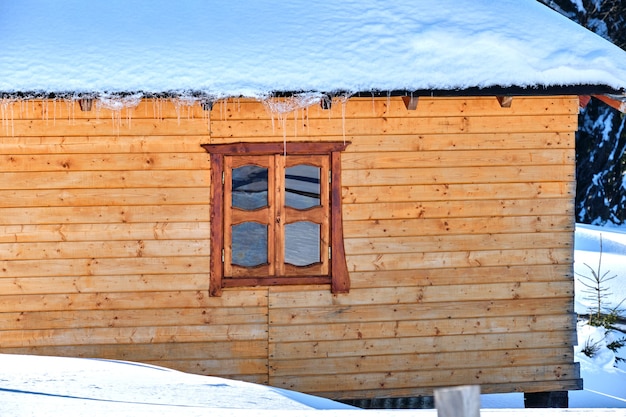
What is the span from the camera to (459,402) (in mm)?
2379

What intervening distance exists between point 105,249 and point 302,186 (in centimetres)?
180

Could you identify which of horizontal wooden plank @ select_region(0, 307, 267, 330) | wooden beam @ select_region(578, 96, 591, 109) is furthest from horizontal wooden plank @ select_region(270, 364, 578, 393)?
wooden beam @ select_region(578, 96, 591, 109)

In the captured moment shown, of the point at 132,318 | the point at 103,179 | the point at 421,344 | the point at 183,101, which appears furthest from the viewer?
the point at 421,344

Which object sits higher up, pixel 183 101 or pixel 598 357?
pixel 183 101

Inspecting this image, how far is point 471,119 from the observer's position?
8516 millimetres

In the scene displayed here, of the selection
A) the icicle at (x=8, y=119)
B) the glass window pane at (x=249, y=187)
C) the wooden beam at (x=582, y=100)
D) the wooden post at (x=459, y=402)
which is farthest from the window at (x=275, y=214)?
the wooden post at (x=459, y=402)

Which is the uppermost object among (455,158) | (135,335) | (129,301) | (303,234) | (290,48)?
(290,48)

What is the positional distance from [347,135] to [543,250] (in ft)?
6.84

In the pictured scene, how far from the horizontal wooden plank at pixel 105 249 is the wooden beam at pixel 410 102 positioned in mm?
2116

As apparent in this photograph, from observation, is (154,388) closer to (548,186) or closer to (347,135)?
(347,135)

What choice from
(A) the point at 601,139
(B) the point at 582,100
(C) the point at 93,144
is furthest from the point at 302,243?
(A) the point at 601,139

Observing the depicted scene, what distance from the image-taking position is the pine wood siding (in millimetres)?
8156

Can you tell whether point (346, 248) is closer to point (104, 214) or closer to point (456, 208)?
point (456, 208)

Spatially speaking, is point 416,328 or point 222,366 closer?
point 222,366
